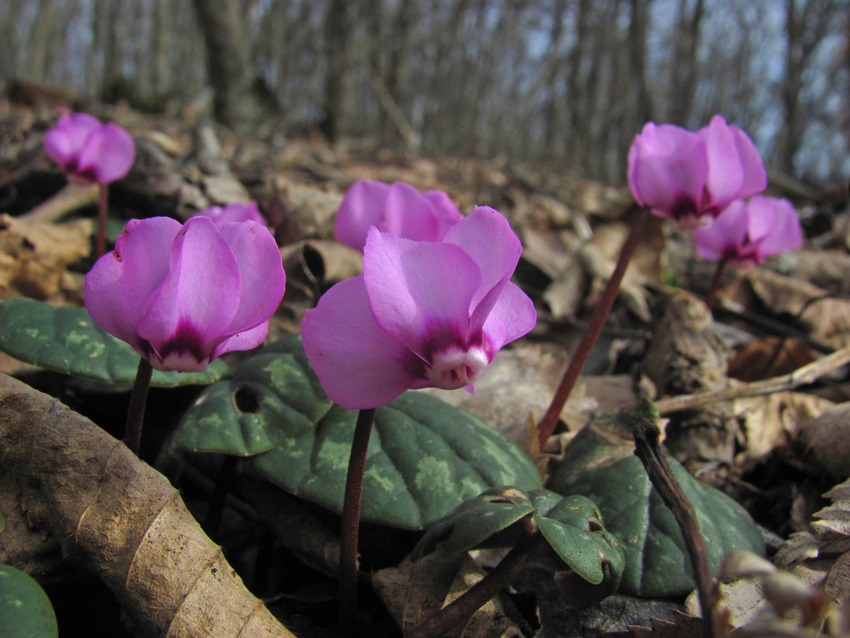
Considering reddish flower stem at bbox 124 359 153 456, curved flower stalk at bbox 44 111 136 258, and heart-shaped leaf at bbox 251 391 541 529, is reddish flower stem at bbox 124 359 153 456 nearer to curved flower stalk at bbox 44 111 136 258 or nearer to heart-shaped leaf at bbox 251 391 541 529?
heart-shaped leaf at bbox 251 391 541 529

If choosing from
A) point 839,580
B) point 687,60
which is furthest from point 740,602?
point 687,60

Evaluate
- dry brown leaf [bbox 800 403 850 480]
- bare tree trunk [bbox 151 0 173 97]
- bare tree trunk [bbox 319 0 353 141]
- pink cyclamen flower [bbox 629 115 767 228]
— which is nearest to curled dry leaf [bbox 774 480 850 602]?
dry brown leaf [bbox 800 403 850 480]

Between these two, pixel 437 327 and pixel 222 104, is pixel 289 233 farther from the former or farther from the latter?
pixel 222 104

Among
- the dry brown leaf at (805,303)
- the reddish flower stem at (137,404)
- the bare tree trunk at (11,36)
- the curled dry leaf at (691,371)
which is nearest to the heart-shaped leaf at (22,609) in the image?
the reddish flower stem at (137,404)

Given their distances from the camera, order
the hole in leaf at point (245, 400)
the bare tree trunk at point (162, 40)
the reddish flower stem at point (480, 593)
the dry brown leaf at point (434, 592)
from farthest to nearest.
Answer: the bare tree trunk at point (162, 40) < the hole in leaf at point (245, 400) < the dry brown leaf at point (434, 592) < the reddish flower stem at point (480, 593)

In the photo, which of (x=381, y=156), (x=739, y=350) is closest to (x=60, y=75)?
(x=381, y=156)

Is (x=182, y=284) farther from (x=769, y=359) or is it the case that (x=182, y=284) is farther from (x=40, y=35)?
(x=40, y=35)

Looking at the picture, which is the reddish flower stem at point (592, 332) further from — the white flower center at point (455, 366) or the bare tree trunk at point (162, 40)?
the bare tree trunk at point (162, 40)
